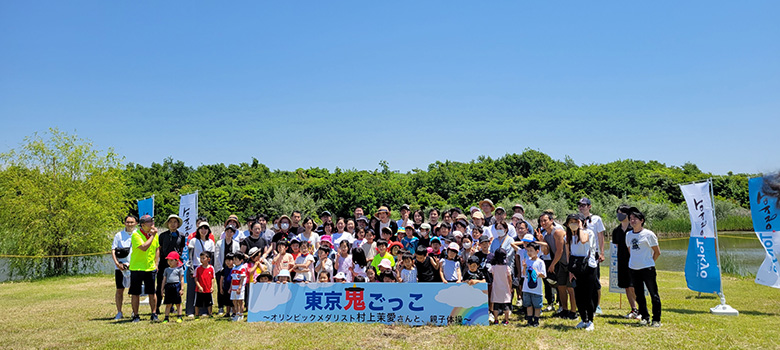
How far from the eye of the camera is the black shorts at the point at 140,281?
6.87 meters

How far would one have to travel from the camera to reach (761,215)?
780 centimetres

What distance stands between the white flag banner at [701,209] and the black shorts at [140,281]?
871cm

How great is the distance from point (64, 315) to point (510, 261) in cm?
755

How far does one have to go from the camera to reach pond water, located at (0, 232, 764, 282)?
13777 millimetres

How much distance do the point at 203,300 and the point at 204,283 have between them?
320 millimetres

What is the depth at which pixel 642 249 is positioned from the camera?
6.27m

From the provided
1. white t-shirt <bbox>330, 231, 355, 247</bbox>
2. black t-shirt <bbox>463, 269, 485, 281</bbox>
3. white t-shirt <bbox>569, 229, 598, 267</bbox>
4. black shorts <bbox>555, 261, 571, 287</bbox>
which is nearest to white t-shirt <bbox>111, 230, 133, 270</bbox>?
white t-shirt <bbox>330, 231, 355, 247</bbox>

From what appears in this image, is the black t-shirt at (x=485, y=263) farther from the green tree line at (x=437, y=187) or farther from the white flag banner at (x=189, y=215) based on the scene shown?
the green tree line at (x=437, y=187)

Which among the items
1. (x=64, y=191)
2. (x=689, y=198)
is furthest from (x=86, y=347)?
(x=64, y=191)

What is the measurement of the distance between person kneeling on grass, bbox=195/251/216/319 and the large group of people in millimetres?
15

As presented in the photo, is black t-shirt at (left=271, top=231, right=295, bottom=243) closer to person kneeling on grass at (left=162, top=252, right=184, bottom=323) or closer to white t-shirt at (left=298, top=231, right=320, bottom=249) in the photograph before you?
white t-shirt at (left=298, top=231, right=320, bottom=249)

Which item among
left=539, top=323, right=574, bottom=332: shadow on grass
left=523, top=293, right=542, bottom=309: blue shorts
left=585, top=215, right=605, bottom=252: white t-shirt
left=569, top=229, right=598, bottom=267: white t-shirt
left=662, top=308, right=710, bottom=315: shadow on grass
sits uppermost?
left=585, top=215, right=605, bottom=252: white t-shirt

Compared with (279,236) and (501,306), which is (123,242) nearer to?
(279,236)

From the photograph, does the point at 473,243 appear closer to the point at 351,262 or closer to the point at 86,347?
the point at 351,262
